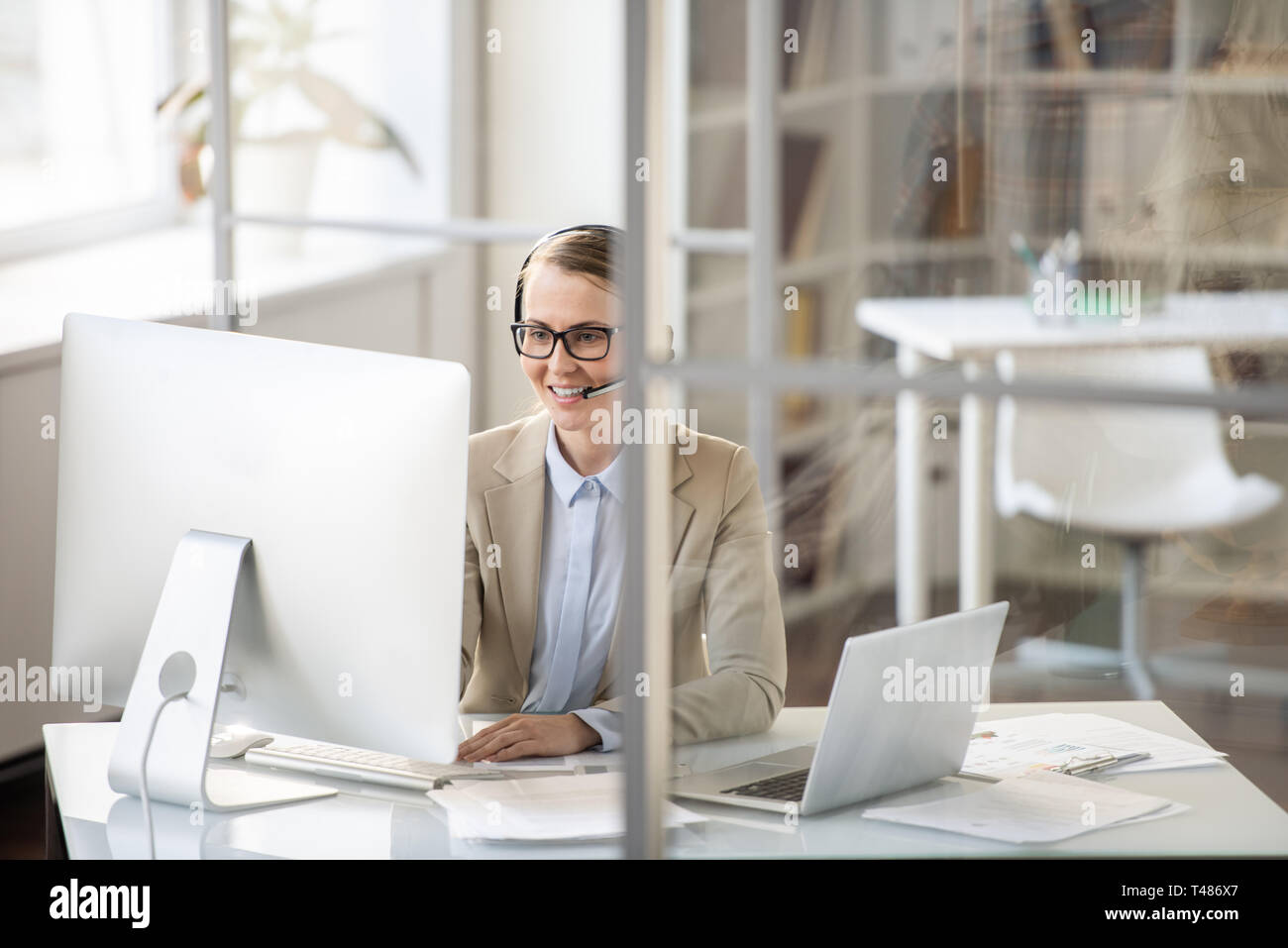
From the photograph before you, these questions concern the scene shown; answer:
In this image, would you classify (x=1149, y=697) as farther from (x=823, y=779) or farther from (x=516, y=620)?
(x=516, y=620)

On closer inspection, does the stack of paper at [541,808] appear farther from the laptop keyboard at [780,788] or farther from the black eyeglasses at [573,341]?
the black eyeglasses at [573,341]

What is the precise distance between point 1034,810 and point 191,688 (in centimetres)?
86

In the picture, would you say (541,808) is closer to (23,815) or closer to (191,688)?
(191,688)

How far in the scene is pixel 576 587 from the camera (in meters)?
1.86

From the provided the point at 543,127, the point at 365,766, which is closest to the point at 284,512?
the point at 365,766

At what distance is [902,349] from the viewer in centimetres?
188

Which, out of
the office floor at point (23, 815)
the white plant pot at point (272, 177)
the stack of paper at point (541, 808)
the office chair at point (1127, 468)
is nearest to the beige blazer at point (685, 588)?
the stack of paper at point (541, 808)

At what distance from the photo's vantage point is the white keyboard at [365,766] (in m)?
1.56

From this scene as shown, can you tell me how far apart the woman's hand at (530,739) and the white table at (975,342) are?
15.8 inches

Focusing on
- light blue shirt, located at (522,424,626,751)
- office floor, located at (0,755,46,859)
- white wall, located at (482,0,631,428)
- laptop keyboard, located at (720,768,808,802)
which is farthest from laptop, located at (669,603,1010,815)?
white wall, located at (482,0,631,428)

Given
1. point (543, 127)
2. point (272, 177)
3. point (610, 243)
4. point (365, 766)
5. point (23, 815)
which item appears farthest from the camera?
point (543, 127)

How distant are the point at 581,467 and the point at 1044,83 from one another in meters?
0.84
